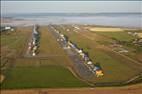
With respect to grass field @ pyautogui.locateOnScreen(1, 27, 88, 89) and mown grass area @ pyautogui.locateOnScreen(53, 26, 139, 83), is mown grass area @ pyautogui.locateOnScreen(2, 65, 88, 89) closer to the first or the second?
grass field @ pyautogui.locateOnScreen(1, 27, 88, 89)

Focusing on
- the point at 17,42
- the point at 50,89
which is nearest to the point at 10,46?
the point at 17,42

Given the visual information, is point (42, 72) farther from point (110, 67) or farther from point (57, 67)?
point (110, 67)

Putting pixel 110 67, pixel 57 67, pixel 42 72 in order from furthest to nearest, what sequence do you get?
pixel 57 67, pixel 110 67, pixel 42 72

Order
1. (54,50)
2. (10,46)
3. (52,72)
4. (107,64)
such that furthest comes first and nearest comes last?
(10,46) < (54,50) < (107,64) < (52,72)

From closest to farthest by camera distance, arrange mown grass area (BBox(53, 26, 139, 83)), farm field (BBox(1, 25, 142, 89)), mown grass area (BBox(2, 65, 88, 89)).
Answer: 1. mown grass area (BBox(2, 65, 88, 89))
2. farm field (BBox(1, 25, 142, 89))
3. mown grass area (BBox(53, 26, 139, 83))

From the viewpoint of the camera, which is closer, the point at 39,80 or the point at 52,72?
the point at 39,80

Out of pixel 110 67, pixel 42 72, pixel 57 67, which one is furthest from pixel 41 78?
pixel 110 67

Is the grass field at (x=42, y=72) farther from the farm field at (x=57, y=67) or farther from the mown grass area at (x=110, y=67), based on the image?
the mown grass area at (x=110, y=67)

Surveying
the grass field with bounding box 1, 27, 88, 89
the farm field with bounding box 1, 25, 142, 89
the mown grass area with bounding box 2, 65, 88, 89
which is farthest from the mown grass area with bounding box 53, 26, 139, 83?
A: the grass field with bounding box 1, 27, 88, 89

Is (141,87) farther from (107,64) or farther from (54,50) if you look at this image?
(54,50)
